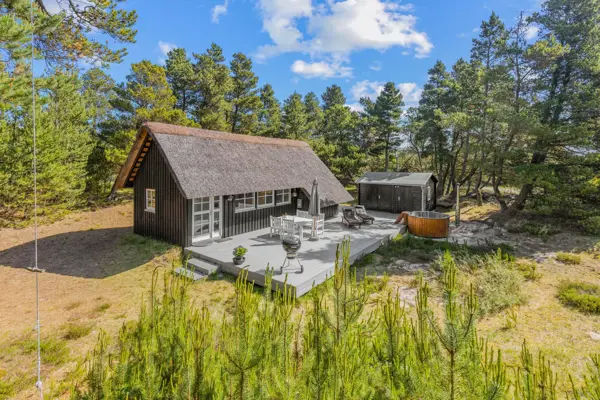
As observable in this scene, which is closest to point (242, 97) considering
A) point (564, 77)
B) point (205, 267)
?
point (205, 267)

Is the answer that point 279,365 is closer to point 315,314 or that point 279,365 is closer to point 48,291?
point 315,314

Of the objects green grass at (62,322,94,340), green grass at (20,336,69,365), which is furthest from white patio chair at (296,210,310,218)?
green grass at (20,336,69,365)

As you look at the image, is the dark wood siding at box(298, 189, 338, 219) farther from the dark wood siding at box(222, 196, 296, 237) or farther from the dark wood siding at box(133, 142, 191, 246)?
the dark wood siding at box(133, 142, 191, 246)

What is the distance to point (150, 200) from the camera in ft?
38.6

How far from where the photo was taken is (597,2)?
13297mm

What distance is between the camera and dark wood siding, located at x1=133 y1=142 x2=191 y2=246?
10.5 meters

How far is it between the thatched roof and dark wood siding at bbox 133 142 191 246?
59cm

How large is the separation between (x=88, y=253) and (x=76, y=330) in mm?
6111

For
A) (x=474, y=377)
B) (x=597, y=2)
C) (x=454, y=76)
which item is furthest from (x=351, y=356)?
(x=454, y=76)

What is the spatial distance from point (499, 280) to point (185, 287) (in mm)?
8524

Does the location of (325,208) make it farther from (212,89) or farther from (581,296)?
(212,89)

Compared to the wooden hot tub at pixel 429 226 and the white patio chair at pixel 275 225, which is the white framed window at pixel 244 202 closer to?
the white patio chair at pixel 275 225

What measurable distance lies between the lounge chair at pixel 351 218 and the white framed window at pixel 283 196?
2912mm

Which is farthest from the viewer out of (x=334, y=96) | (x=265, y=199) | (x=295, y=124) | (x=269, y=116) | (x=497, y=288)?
(x=334, y=96)
